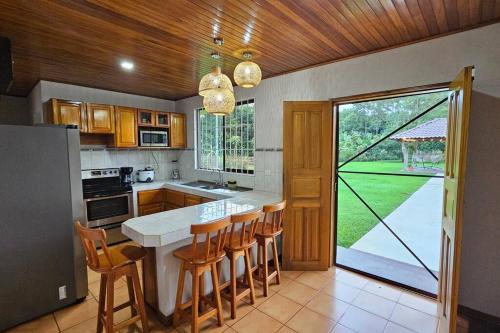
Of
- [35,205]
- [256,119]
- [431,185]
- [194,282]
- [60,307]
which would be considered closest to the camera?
[194,282]

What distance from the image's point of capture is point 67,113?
3.46m

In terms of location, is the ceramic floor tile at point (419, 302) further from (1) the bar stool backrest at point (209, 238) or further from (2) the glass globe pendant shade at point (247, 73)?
(2) the glass globe pendant shade at point (247, 73)

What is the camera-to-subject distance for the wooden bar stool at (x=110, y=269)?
169cm

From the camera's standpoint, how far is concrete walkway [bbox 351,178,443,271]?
13.2 ft

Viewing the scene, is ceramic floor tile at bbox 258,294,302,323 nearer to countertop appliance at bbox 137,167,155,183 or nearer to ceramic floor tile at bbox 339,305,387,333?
ceramic floor tile at bbox 339,305,387,333

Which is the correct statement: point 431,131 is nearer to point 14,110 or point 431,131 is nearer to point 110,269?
point 110,269

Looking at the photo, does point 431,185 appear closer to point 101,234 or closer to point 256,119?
point 256,119

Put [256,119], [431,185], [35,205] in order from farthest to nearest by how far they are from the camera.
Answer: [431,185] → [256,119] → [35,205]

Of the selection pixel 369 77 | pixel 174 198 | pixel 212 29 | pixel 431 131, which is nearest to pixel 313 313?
pixel 369 77

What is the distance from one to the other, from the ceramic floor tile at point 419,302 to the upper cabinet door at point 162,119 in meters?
4.31

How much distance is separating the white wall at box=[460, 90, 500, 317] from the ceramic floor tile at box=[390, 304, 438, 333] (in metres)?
0.36

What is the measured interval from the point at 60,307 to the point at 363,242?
453 centimetres

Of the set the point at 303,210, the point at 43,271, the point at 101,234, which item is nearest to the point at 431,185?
the point at 303,210

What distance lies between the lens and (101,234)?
5.27ft
